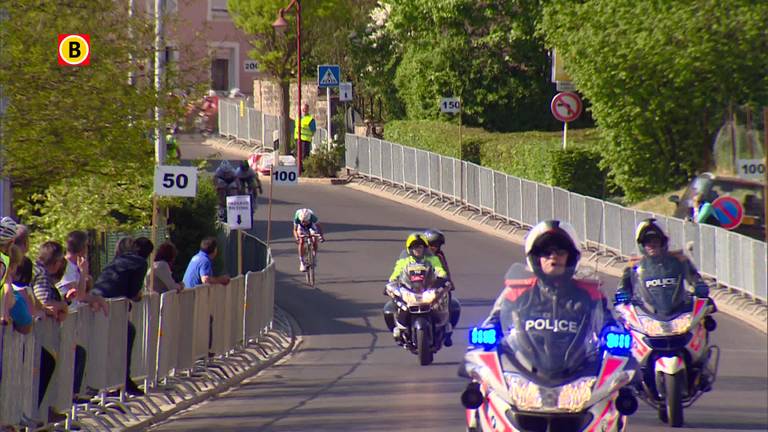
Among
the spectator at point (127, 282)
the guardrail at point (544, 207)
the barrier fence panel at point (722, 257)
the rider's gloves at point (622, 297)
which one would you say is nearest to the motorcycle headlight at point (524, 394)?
the rider's gloves at point (622, 297)

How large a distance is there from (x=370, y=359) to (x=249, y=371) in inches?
72.7

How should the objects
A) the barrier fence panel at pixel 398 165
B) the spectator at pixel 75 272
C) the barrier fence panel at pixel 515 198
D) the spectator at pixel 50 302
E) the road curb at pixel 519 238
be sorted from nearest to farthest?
the spectator at pixel 50 302 → the spectator at pixel 75 272 → the road curb at pixel 519 238 → the barrier fence panel at pixel 515 198 → the barrier fence panel at pixel 398 165

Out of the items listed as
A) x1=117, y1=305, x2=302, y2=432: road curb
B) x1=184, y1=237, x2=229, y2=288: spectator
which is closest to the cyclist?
x1=117, y1=305, x2=302, y2=432: road curb

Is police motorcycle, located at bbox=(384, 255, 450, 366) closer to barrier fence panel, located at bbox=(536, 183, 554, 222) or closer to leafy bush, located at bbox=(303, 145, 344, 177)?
barrier fence panel, located at bbox=(536, 183, 554, 222)

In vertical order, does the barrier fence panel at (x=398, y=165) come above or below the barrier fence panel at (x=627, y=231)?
above

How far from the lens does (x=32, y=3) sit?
18.7m

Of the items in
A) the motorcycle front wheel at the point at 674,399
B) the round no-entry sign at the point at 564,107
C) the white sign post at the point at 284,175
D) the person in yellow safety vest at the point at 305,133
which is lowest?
the motorcycle front wheel at the point at 674,399

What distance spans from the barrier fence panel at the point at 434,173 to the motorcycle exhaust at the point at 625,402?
31866 millimetres

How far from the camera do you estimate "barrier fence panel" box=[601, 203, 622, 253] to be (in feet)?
105

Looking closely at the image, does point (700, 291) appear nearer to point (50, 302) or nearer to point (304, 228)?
point (50, 302)

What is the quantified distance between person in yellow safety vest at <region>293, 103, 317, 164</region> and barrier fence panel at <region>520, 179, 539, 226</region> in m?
10.6

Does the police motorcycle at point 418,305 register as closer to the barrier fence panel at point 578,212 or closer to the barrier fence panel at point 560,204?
the barrier fence panel at point 578,212

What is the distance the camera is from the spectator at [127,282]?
14594 mm

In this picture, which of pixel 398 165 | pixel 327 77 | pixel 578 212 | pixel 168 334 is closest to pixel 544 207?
pixel 578 212
